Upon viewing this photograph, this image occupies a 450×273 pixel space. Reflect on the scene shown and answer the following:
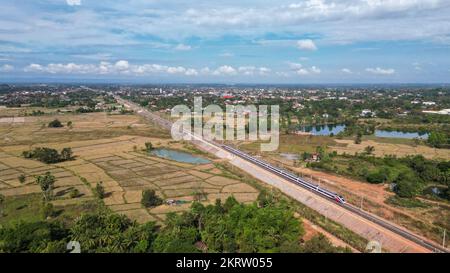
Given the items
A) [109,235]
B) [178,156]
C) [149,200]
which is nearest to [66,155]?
[178,156]

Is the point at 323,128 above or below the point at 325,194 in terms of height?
above

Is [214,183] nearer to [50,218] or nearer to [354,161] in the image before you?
[50,218]

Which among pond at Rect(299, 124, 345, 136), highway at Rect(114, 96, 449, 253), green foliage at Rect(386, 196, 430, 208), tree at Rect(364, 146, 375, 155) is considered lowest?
green foliage at Rect(386, 196, 430, 208)

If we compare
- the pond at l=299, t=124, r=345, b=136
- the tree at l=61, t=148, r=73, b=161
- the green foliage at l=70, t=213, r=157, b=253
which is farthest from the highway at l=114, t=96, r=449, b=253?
the pond at l=299, t=124, r=345, b=136

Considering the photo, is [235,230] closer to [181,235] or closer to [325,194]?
[181,235]

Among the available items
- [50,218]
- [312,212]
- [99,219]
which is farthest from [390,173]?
[50,218]

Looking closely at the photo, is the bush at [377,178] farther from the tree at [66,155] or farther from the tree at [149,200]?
the tree at [66,155]

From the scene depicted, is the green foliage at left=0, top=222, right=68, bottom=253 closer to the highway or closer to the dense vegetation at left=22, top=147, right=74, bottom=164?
the highway

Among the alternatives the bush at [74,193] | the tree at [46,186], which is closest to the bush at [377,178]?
the bush at [74,193]
